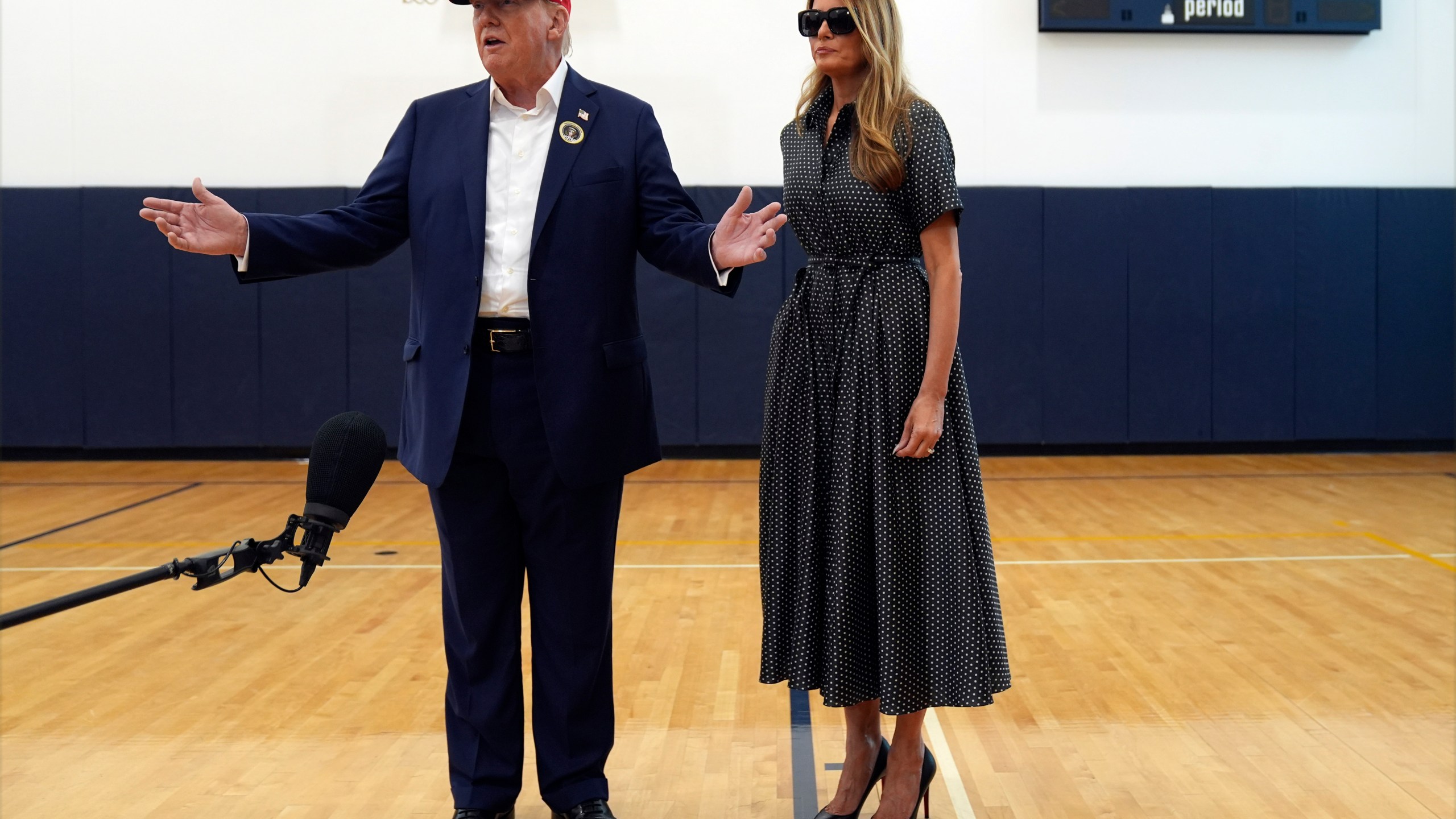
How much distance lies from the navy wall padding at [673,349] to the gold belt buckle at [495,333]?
5.47m

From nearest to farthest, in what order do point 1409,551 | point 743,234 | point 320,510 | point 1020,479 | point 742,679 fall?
1. point 320,510
2. point 743,234
3. point 742,679
4. point 1409,551
5. point 1020,479

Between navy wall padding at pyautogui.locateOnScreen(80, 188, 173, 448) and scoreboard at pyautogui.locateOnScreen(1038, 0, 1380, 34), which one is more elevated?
scoreboard at pyautogui.locateOnScreen(1038, 0, 1380, 34)

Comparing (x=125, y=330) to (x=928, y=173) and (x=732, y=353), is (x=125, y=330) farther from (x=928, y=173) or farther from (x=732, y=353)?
(x=928, y=173)

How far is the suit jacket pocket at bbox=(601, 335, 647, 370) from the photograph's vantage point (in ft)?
6.81

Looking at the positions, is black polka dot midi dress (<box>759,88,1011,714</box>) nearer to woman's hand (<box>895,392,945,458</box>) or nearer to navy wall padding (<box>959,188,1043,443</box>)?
woman's hand (<box>895,392,945,458</box>)

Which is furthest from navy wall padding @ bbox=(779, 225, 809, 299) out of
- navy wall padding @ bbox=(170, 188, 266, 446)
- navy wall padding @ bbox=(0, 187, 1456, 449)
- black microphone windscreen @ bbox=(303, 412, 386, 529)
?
black microphone windscreen @ bbox=(303, 412, 386, 529)

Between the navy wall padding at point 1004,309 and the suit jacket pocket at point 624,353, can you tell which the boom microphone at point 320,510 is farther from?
the navy wall padding at point 1004,309

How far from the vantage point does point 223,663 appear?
3371mm

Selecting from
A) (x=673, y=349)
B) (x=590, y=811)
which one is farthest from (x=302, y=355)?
(x=590, y=811)

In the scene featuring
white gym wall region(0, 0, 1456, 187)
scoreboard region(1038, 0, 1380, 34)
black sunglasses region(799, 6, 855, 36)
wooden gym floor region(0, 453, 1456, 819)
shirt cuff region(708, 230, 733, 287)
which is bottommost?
wooden gym floor region(0, 453, 1456, 819)

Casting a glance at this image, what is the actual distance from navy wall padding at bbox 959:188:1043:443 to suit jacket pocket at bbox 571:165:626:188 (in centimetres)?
572

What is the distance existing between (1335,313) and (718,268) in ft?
22.7

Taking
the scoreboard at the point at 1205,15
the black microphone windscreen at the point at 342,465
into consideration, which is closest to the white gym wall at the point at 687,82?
the scoreboard at the point at 1205,15

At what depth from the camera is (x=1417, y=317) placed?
7.65 meters
